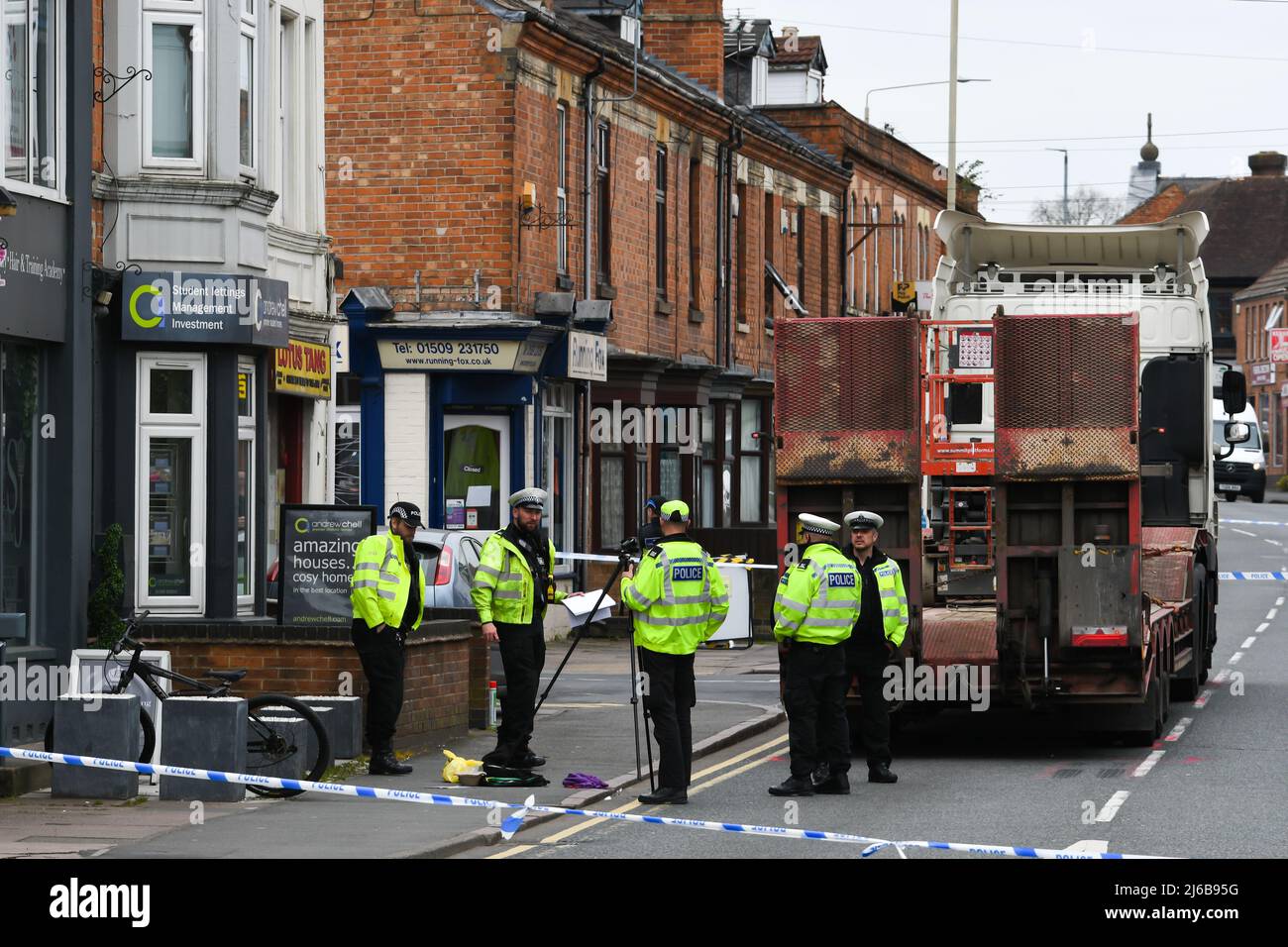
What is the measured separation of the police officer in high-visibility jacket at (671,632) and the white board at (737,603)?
43.1ft

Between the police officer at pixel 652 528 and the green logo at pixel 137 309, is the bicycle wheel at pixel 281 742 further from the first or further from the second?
the police officer at pixel 652 528

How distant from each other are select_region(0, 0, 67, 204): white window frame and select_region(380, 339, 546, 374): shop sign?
11.3 m

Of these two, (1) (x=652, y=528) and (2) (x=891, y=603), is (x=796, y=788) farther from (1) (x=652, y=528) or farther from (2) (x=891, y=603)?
(1) (x=652, y=528)

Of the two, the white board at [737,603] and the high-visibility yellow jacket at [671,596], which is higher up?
the high-visibility yellow jacket at [671,596]

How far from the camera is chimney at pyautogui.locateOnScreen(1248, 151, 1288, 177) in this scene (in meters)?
99.8

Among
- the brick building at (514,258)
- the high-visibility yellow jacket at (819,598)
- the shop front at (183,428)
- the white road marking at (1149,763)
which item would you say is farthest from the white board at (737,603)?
the high-visibility yellow jacket at (819,598)

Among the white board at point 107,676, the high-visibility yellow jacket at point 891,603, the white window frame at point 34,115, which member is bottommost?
the white board at point 107,676

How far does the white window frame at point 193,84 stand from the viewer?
17703 mm

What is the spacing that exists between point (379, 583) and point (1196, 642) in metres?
9.04

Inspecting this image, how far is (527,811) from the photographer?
528 inches

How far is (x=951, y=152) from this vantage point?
4084 centimetres

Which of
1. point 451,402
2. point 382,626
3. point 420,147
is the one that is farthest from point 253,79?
point 451,402
